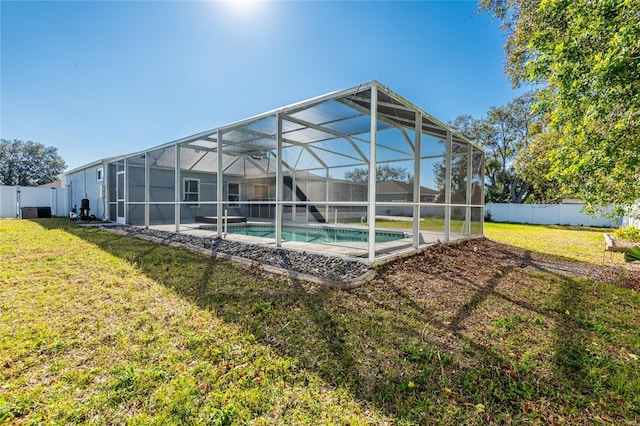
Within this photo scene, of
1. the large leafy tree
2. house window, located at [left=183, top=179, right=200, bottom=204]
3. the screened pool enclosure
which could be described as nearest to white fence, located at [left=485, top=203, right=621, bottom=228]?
the screened pool enclosure

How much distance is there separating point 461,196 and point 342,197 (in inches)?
199

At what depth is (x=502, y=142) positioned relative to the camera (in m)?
24.0

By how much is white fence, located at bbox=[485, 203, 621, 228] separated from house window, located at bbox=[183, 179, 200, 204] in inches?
794

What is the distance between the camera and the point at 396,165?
8.80 meters

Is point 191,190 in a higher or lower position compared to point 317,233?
higher

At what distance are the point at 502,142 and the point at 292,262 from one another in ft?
86.4

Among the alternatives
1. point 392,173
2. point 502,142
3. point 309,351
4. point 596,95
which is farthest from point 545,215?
point 309,351

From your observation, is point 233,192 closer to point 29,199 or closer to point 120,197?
point 120,197

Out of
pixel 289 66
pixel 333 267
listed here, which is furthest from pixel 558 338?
pixel 289 66

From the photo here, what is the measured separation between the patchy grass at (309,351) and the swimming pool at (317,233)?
152 inches

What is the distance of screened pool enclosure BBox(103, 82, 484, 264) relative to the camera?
578 centimetres

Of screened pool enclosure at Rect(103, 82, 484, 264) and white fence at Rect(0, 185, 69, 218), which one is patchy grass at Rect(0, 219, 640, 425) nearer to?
screened pool enclosure at Rect(103, 82, 484, 264)

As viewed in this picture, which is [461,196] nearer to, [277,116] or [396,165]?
[396,165]

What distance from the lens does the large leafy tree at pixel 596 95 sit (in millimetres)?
3283
